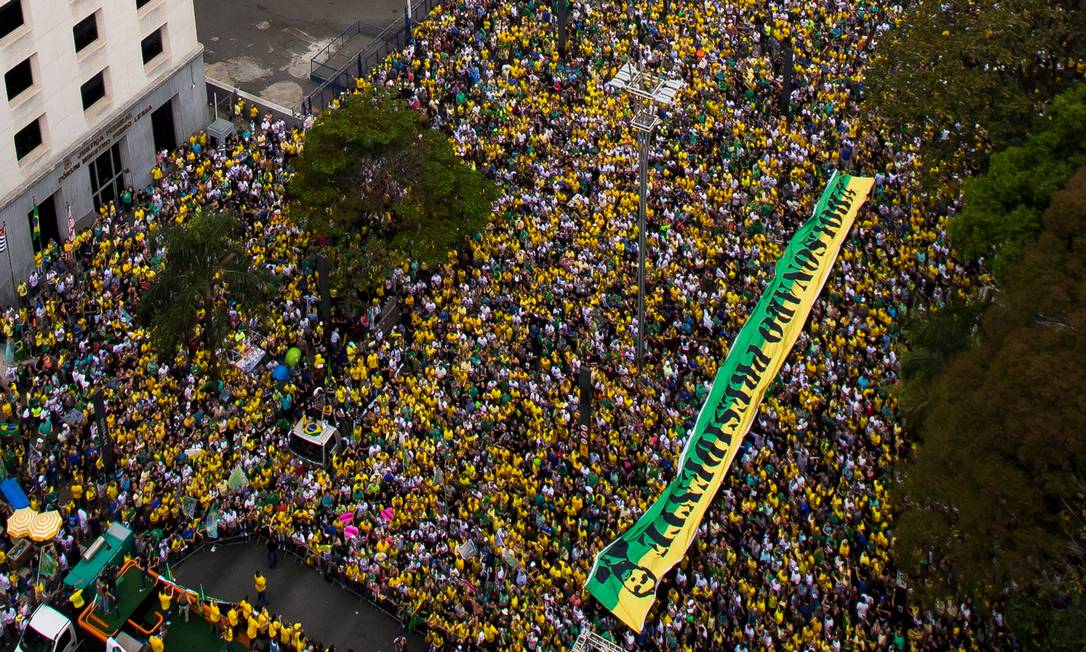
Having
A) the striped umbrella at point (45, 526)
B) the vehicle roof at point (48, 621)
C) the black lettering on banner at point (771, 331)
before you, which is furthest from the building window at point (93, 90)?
the black lettering on banner at point (771, 331)

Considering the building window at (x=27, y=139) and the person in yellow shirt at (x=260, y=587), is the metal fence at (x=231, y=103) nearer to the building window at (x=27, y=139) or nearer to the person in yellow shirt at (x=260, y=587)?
the building window at (x=27, y=139)

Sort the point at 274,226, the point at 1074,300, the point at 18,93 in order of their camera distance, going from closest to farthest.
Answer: the point at 1074,300, the point at 18,93, the point at 274,226

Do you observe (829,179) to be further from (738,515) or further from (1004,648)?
(1004,648)

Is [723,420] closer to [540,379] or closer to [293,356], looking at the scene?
[540,379]

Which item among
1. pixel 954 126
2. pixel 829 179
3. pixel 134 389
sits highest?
pixel 954 126

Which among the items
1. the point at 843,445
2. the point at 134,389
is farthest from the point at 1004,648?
the point at 134,389
